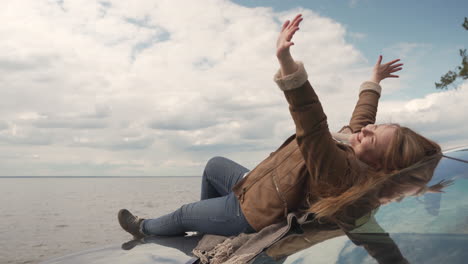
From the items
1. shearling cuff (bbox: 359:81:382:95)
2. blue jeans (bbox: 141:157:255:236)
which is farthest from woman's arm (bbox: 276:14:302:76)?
shearling cuff (bbox: 359:81:382:95)

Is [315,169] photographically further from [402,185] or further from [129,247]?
[129,247]

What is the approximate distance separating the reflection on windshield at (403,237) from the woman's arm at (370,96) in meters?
1.60

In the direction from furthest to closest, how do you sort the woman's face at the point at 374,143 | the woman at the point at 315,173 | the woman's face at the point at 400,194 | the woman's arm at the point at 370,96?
1. the woman's arm at the point at 370,96
2. the woman's face at the point at 374,143
3. the woman at the point at 315,173
4. the woman's face at the point at 400,194

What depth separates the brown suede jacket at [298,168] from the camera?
2166 millimetres

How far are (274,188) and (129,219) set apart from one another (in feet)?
4.69

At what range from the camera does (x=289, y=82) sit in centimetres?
216

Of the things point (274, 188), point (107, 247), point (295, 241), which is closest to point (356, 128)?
point (274, 188)

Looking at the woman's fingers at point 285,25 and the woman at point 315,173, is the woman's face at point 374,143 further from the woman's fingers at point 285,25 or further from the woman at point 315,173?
the woman's fingers at point 285,25

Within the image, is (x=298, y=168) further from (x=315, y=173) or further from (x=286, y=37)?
(x=286, y=37)

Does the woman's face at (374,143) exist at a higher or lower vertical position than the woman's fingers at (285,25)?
lower

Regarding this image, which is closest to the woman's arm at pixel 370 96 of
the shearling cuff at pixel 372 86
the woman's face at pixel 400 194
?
the shearling cuff at pixel 372 86

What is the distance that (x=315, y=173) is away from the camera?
2.21 m

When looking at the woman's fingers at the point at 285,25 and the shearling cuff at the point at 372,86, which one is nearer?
the woman's fingers at the point at 285,25

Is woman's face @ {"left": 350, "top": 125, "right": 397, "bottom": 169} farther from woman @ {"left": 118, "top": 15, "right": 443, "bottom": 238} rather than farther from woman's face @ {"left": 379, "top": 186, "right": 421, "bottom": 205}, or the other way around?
woman's face @ {"left": 379, "top": 186, "right": 421, "bottom": 205}
